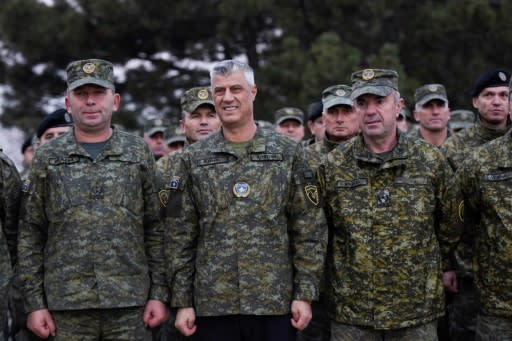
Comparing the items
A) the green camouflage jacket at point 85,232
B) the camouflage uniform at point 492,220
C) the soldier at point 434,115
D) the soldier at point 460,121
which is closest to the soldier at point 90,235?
the green camouflage jacket at point 85,232

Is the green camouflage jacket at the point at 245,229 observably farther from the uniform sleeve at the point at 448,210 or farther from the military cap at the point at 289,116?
the military cap at the point at 289,116

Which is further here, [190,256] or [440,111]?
[440,111]

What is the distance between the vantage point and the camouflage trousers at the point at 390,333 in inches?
170

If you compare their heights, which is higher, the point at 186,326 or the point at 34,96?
the point at 34,96

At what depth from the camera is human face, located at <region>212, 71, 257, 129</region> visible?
4121 millimetres

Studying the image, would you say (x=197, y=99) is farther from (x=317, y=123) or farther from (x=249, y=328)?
(x=249, y=328)

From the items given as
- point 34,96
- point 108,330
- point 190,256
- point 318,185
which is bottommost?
point 108,330

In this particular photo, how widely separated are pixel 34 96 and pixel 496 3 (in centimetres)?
935

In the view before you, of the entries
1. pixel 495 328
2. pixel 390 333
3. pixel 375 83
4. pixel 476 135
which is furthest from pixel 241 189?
pixel 476 135

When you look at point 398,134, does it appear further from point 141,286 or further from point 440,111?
point 440,111

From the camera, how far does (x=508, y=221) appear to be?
4.43 m

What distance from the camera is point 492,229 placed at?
4508 mm

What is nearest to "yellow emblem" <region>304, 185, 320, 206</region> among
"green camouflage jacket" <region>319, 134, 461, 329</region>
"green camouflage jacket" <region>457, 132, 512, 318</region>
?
"green camouflage jacket" <region>319, 134, 461, 329</region>

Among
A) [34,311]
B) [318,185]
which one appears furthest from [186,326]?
[318,185]
